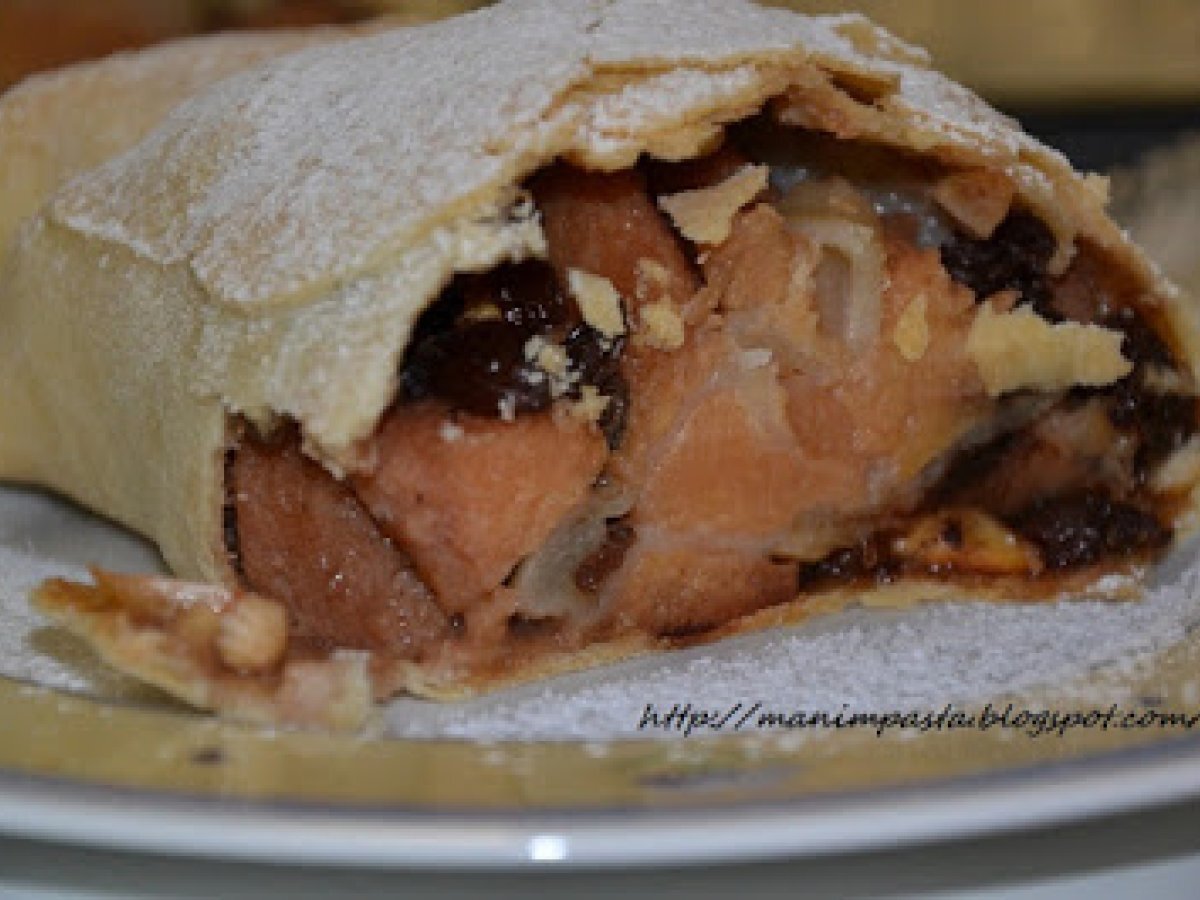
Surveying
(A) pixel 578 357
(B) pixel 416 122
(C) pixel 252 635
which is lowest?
(C) pixel 252 635

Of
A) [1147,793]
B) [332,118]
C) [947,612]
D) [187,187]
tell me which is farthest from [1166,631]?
[187,187]

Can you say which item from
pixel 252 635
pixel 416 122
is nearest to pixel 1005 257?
pixel 416 122

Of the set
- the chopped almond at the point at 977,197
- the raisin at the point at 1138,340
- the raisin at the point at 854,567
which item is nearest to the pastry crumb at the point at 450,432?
the raisin at the point at 854,567

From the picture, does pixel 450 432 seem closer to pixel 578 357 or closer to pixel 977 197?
pixel 578 357

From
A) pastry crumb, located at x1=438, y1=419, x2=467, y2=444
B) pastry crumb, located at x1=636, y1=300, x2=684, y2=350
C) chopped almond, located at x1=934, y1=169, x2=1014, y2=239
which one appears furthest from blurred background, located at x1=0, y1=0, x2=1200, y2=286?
pastry crumb, located at x1=438, y1=419, x2=467, y2=444

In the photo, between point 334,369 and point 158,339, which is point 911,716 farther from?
point 158,339

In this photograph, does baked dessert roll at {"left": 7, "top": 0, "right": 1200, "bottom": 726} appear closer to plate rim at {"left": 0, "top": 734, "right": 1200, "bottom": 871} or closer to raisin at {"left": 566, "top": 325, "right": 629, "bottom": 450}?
raisin at {"left": 566, "top": 325, "right": 629, "bottom": 450}
